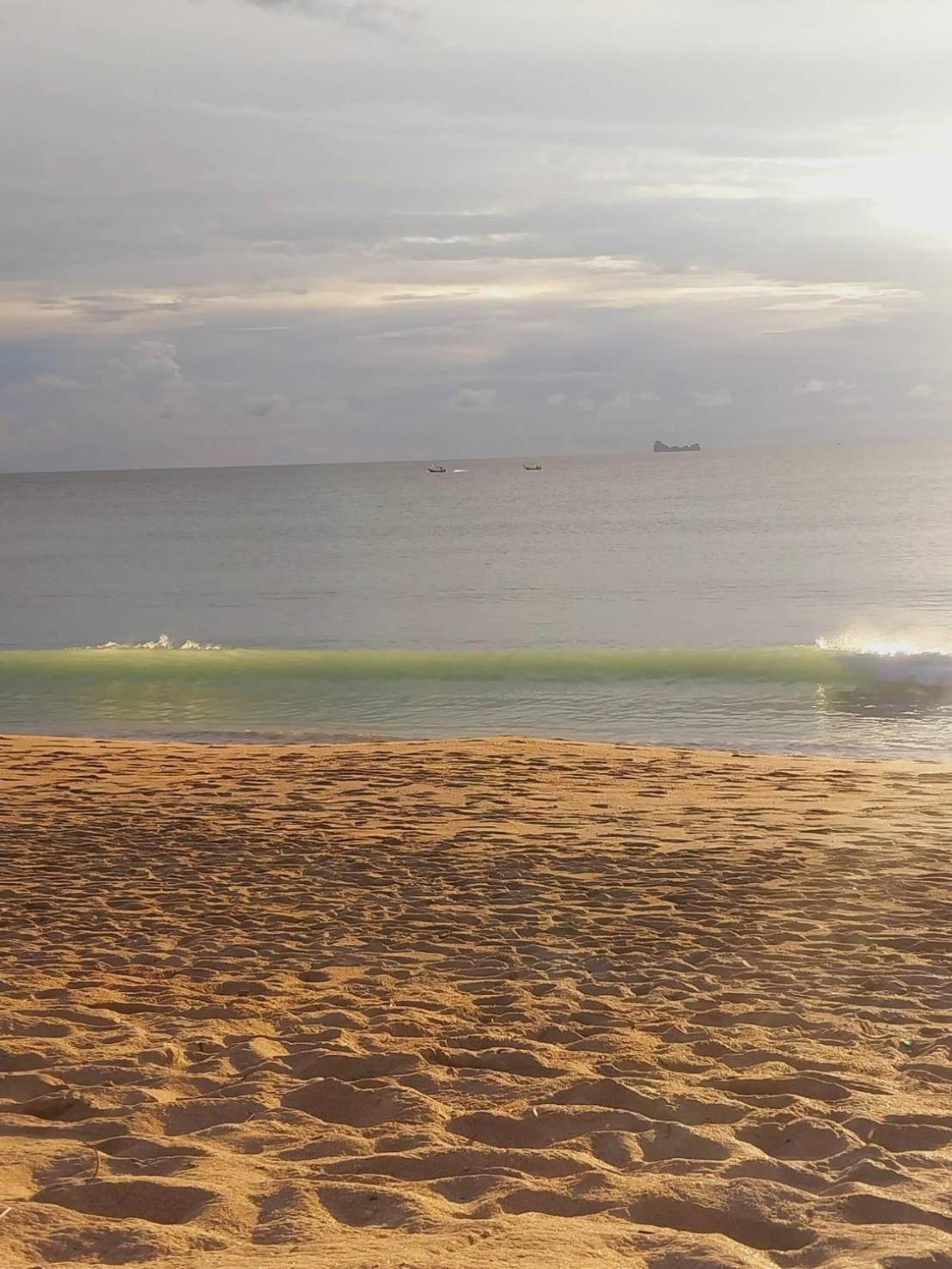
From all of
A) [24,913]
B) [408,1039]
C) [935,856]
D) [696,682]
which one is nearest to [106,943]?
[24,913]

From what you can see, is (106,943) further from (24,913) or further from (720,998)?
(720,998)

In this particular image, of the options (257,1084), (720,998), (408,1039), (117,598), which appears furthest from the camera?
(117,598)

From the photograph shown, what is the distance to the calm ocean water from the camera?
19391mm

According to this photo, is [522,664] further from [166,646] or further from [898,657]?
[166,646]

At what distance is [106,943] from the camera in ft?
23.4

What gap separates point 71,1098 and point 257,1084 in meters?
0.68

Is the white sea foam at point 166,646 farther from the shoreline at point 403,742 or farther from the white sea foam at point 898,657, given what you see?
the white sea foam at point 898,657

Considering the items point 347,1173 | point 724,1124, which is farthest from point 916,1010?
point 347,1173

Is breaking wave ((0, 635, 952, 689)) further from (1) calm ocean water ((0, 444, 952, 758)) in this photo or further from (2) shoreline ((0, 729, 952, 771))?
(2) shoreline ((0, 729, 952, 771))

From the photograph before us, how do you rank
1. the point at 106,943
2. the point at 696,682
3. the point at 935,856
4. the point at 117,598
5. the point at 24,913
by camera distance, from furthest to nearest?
1. the point at 117,598
2. the point at 696,682
3. the point at 935,856
4. the point at 24,913
5. the point at 106,943

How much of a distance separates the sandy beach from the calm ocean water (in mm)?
7454

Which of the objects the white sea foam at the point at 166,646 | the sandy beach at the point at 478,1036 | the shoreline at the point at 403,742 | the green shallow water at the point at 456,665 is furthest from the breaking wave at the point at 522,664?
the sandy beach at the point at 478,1036

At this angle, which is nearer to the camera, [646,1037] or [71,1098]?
[71,1098]

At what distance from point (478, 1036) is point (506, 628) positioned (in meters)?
26.1
